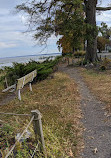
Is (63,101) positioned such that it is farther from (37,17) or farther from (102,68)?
(37,17)

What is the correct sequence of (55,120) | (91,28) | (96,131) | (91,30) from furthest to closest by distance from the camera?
(91,30) → (91,28) → (55,120) → (96,131)

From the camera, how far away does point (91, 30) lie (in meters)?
14.2

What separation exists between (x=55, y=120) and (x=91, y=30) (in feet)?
40.3

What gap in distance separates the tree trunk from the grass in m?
8.93

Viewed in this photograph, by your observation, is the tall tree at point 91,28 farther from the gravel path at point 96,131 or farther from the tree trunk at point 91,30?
the gravel path at point 96,131

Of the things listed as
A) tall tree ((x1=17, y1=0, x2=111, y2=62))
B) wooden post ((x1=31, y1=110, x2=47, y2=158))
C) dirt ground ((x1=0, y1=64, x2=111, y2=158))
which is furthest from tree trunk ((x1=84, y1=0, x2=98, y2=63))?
wooden post ((x1=31, y1=110, x2=47, y2=158))

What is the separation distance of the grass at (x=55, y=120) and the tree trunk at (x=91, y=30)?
29.3 feet

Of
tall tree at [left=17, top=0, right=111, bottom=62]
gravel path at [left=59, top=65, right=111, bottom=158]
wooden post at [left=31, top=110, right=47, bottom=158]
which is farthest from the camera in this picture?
tall tree at [left=17, top=0, right=111, bottom=62]

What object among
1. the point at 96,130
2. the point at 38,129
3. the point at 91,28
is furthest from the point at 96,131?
the point at 91,28

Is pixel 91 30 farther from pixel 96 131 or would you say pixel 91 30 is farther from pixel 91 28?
pixel 96 131

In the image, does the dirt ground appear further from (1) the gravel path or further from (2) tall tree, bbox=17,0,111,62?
(2) tall tree, bbox=17,0,111,62

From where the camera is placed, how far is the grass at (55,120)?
2857 mm

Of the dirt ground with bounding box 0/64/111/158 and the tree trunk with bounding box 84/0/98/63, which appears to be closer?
the dirt ground with bounding box 0/64/111/158

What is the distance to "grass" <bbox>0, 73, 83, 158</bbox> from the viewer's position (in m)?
2.86
